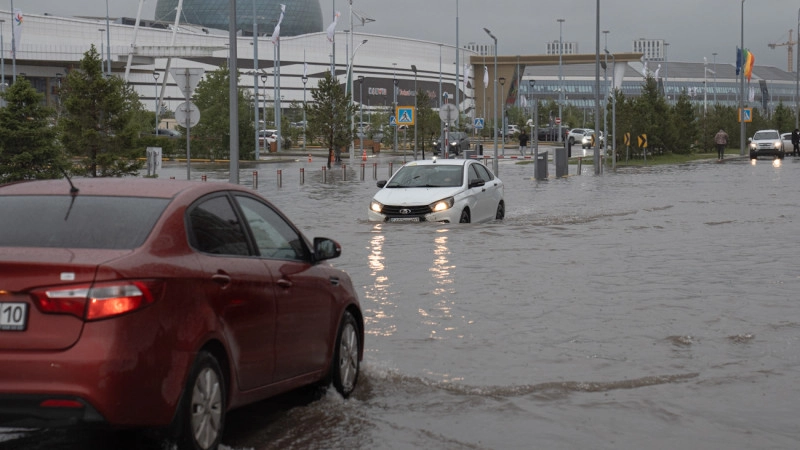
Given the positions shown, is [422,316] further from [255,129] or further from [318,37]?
[318,37]

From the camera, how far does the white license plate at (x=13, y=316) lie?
5535 millimetres

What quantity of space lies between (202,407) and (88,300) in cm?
89

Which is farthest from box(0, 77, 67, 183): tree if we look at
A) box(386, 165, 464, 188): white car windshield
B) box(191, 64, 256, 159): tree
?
box(191, 64, 256, 159): tree

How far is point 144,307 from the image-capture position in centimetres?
561

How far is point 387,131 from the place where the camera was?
9350cm

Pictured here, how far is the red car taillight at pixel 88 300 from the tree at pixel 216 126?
2448 inches

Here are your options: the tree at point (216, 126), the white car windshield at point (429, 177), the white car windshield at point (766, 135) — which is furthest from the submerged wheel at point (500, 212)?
the white car windshield at point (766, 135)

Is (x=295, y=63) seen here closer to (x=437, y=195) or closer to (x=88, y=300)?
(x=437, y=195)

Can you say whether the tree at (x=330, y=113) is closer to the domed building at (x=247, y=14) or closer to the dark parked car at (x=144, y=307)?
the dark parked car at (x=144, y=307)

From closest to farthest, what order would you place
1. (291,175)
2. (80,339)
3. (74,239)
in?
(80,339)
(74,239)
(291,175)

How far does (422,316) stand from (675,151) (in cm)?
6515

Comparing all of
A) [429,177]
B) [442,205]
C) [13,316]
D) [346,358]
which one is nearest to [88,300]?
[13,316]

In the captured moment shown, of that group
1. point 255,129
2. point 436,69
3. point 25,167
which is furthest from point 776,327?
point 436,69

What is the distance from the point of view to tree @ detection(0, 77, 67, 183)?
Answer: 29406 mm
